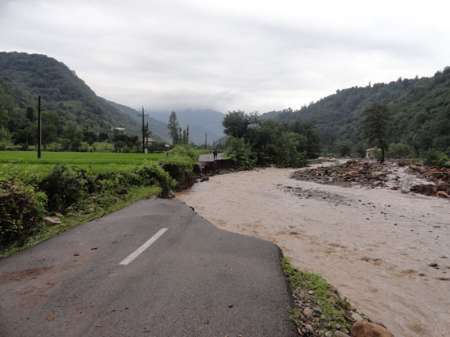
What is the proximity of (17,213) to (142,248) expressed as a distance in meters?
2.62

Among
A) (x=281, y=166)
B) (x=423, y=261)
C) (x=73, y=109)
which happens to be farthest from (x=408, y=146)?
(x=73, y=109)

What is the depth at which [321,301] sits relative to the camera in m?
3.93

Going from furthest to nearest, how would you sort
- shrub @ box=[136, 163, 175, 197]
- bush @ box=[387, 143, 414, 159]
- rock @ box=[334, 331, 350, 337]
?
bush @ box=[387, 143, 414, 159], shrub @ box=[136, 163, 175, 197], rock @ box=[334, 331, 350, 337]

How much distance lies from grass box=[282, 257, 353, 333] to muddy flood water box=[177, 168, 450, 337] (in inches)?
28.1

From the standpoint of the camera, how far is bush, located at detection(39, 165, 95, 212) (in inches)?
324

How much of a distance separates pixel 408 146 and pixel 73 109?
352 feet

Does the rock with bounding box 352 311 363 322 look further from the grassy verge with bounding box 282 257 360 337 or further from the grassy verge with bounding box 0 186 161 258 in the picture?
the grassy verge with bounding box 0 186 161 258

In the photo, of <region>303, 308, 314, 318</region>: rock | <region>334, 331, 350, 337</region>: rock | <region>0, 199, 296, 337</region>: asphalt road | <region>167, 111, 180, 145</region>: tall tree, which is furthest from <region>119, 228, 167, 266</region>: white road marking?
<region>167, 111, 180, 145</region>: tall tree

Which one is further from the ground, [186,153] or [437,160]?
[186,153]

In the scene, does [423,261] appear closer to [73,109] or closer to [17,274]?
[17,274]

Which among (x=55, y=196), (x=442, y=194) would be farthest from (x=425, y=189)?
(x=55, y=196)

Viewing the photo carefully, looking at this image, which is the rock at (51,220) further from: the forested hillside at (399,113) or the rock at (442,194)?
the forested hillside at (399,113)

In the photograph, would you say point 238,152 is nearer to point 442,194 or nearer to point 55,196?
point 442,194

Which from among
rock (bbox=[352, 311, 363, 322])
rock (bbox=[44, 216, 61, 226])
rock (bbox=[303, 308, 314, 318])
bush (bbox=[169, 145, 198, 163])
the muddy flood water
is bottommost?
the muddy flood water
